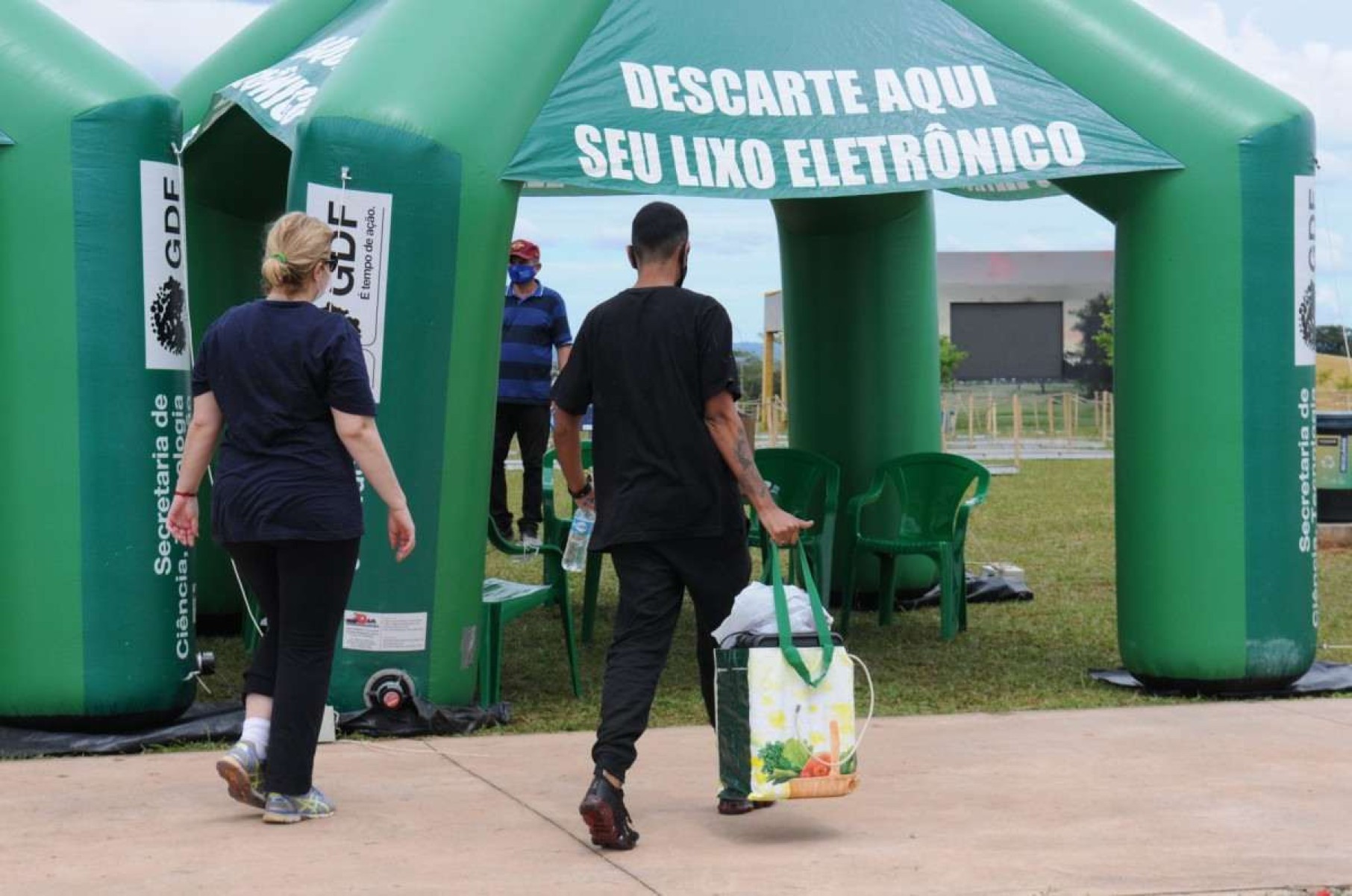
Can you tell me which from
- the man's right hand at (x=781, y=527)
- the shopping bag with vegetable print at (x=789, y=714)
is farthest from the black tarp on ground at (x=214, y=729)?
the man's right hand at (x=781, y=527)

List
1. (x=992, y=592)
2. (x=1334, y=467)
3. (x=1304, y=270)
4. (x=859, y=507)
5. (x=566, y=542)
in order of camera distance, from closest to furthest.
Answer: (x=1304, y=270) → (x=566, y=542) → (x=859, y=507) → (x=992, y=592) → (x=1334, y=467)

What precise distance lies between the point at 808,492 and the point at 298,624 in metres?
4.89

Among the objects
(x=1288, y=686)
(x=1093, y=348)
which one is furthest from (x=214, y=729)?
(x=1093, y=348)

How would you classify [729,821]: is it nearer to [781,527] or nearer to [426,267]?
[781,527]

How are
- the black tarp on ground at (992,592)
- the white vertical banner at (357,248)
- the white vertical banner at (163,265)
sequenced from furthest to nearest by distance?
the black tarp on ground at (992,592), the white vertical banner at (357,248), the white vertical banner at (163,265)

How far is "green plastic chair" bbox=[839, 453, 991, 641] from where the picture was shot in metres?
9.80

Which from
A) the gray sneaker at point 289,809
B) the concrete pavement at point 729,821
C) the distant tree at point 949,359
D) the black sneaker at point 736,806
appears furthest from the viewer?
the distant tree at point 949,359

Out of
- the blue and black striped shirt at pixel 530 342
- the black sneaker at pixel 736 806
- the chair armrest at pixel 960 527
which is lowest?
the black sneaker at pixel 736 806

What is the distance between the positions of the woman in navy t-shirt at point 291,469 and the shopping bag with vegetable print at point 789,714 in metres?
1.01

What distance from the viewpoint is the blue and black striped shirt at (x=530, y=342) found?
37.0 ft

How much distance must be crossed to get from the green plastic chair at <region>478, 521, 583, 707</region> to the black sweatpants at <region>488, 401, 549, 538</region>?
9.70ft

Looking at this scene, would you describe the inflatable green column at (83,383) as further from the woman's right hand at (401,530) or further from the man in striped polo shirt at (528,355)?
the man in striped polo shirt at (528,355)

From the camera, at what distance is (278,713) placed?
538 cm

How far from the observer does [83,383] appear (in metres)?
6.48
